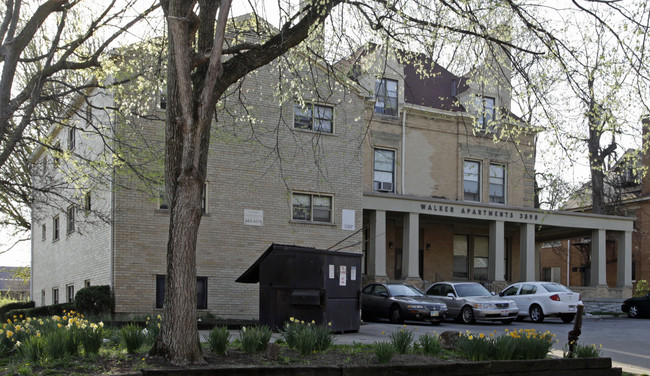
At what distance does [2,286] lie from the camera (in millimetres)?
88125

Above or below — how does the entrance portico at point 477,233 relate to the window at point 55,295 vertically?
above

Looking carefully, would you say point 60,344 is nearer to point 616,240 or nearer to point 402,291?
point 402,291

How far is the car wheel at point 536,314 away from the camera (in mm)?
26516

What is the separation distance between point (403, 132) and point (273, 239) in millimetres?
10307

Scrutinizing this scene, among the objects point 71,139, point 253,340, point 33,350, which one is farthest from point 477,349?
point 71,139

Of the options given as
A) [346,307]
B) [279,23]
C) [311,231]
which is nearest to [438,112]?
[311,231]

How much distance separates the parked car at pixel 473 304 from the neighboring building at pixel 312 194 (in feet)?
13.2

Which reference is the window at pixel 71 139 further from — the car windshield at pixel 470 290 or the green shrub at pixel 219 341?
the green shrub at pixel 219 341

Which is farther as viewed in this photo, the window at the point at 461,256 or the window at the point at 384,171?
the window at the point at 461,256

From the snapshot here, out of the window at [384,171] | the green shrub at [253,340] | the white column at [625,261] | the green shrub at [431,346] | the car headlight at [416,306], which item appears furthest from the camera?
the white column at [625,261]

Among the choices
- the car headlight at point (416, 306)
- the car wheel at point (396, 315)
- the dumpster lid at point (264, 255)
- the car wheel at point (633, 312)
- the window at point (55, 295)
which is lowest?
the car wheel at point (633, 312)

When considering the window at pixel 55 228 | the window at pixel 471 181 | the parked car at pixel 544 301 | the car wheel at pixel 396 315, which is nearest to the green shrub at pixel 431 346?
the car wheel at pixel 396 315

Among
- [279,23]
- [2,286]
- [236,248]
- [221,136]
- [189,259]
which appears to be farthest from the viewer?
[2,286]

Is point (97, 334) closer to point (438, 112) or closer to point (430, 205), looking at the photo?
point (430, 205)
